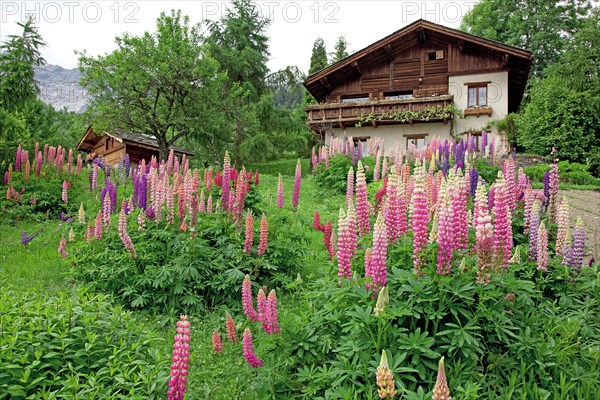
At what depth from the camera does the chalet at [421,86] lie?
80.9 ft

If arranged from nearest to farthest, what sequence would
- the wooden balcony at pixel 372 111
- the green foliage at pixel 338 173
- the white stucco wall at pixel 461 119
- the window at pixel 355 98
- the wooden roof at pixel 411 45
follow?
the green foliage at pixel 338 173 → the wooden roof at pixel 411 45 → the wooden balcony at pixel 372 111 → the white stucco wall at pixel 461 119 → the window at pixel 355 98

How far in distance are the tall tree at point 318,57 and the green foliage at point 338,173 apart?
2695cm

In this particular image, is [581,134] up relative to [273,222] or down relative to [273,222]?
up

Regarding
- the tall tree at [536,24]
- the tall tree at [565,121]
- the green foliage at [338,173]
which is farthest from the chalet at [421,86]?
the tall tree at [536,24]

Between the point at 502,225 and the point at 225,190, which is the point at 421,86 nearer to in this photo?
the point at 225,190

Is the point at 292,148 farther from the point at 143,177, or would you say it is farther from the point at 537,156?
the point at 143,177

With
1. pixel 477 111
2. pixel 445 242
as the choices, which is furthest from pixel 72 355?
pixel 477 111

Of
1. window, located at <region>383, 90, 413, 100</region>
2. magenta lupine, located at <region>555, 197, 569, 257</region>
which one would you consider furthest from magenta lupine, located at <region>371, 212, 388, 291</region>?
window, located at <region>383, 90, 413, 100</region>

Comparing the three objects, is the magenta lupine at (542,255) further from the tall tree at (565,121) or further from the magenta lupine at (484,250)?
the tall tree at (565,121)

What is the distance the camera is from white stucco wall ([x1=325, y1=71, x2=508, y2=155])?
82.0 feet

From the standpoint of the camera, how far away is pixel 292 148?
3306 cm

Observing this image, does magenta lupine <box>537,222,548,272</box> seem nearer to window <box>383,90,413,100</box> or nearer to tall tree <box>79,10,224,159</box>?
tall tree <box>79,10,224,159</box>

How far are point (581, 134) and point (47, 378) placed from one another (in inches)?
A: 971

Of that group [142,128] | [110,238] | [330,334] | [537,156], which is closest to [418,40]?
[537,156]
